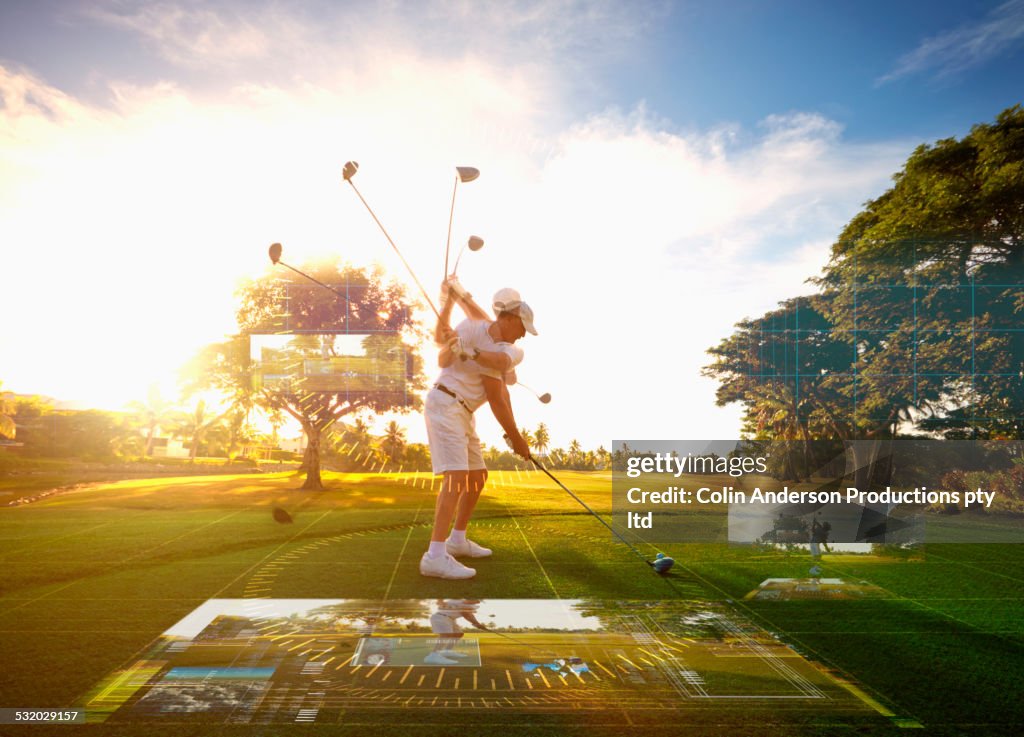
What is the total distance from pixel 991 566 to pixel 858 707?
17.7ft

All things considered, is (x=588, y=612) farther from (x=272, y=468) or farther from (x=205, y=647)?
(x=272, y=468)

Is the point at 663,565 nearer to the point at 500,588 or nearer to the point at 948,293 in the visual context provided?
the point at 500,588

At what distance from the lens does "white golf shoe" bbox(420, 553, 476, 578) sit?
6.07m

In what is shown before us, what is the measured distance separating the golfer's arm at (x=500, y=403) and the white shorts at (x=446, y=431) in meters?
0.27

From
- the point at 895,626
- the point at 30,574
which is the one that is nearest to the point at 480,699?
the point at 895,626

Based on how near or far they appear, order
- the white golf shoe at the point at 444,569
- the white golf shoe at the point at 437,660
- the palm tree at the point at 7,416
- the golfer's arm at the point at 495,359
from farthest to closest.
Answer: the palm tree at the point at 7,416, the white golf shoe at the point at 444,569, the golfer's arm at the point at 495,359, the white golf shoe at the point at 437,660

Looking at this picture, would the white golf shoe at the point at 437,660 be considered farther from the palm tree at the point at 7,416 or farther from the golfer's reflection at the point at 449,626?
the palm tree at the point at 7,416

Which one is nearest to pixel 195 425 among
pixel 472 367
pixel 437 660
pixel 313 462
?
pixel 313 462

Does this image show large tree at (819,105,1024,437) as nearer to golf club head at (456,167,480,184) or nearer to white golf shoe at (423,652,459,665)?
golf club head at (456,167,480,184)

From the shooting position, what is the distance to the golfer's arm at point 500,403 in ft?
19.1

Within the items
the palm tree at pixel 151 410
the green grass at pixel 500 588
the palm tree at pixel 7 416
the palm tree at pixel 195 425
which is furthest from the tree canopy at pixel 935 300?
the palm tree at pixel 195 425

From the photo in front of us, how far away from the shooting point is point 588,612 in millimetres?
4965

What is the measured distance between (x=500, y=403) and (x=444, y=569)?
Answer: 4.84 ft

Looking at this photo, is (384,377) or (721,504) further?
(384,377)
